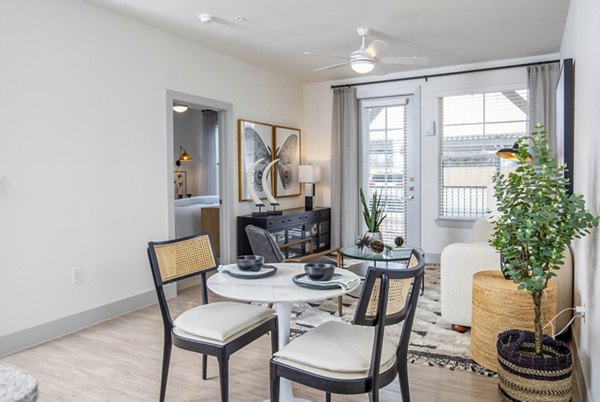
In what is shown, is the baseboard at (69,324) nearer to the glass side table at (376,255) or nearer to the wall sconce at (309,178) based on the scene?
the glass side table at (376,255)

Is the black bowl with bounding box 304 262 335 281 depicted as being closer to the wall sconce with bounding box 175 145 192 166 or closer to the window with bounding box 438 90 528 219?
the window with bounding box 438 90 528 219

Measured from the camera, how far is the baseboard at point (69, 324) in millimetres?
3027

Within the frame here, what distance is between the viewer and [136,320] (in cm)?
369

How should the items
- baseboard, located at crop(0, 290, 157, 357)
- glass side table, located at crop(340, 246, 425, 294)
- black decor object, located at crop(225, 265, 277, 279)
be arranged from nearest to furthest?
black decor object, located at crop(225, 265, 277, 279) < baseboard, located at crop(0, 290, 157, 357) < glass side table, located at crop(340, 246, 425, 294)

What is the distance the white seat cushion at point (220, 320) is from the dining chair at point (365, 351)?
1.16ft

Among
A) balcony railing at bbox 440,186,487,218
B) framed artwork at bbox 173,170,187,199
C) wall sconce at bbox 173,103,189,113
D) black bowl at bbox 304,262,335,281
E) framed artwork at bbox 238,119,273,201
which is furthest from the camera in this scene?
framed artwork at bbox 173,170,187,199

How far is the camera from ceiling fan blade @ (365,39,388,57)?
3763 mm

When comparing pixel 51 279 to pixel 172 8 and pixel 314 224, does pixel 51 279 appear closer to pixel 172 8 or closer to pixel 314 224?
→ pixel 172 8

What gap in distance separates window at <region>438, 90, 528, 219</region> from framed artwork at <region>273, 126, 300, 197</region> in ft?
6.90

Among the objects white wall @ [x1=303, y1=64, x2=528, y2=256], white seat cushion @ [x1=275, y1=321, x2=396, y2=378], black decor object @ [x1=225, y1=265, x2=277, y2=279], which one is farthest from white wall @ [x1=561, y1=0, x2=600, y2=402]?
white wall @ [x1=303, y1=64, x2=528, y2=256]

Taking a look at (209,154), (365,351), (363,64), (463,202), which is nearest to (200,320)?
(365,351)

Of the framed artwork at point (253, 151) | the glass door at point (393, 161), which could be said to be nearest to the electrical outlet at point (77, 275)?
the framed artwork at point (253, 151)

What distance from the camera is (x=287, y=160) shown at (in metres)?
6.38

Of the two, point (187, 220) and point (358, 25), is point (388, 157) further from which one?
point (187, 220)
